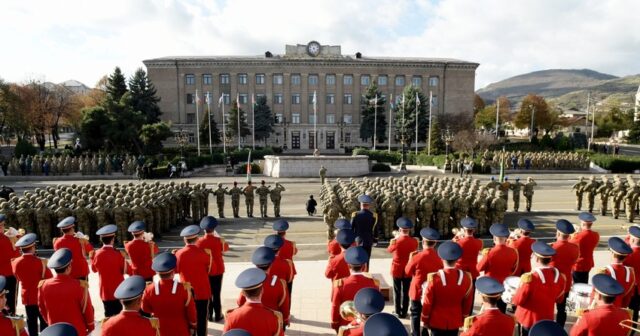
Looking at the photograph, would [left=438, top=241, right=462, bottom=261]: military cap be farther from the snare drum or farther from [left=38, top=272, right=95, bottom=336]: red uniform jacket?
[left=38, top=272, right=95, bottom=336]: red uniform jacket

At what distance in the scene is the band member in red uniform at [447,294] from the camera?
18.0 ft

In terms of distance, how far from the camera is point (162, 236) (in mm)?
15180

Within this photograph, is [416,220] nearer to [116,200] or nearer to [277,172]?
[116,200]

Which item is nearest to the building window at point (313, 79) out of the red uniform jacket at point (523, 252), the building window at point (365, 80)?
the building window at point (365, 80)

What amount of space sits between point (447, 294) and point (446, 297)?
0.16 ft

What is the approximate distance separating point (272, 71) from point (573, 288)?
218 feet

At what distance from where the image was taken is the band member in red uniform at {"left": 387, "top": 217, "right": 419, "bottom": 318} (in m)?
7.67

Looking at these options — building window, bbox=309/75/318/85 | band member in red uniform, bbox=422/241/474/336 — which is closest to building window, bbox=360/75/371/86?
building window, bbox=309/75/318/85

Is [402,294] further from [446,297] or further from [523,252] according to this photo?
Answer: [446,297]

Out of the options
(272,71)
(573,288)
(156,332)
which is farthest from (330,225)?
(272,71)

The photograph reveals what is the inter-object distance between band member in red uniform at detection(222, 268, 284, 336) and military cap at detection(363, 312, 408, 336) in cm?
138

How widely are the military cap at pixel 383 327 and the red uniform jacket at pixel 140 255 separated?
17.8 ft

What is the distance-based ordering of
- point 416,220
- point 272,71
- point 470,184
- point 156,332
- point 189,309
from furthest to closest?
point 272,71 < point 470,184 < point 416,220 < point 189,309 < point 156,332

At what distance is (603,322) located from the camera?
14.9 feet
